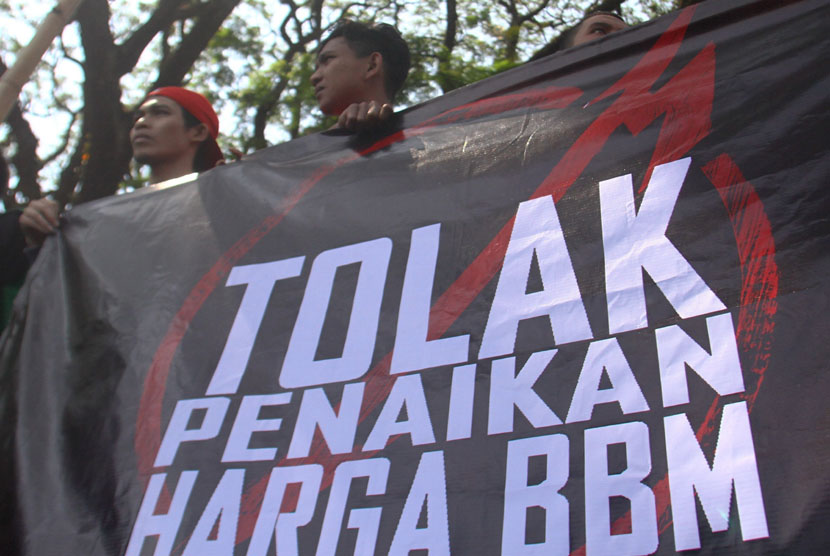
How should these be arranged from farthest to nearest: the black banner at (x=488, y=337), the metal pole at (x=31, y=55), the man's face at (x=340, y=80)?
the man's face at (x=340, y=80) → the metal pole at (x=31, y=55) → the black banner at (x=488, y=337)

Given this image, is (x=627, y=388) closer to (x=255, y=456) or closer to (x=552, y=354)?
(x=552, y=354)

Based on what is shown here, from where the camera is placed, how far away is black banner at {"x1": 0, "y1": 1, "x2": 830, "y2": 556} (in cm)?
153

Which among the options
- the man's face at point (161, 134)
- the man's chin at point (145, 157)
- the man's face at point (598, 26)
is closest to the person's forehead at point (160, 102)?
the man's face at point (161, 134)

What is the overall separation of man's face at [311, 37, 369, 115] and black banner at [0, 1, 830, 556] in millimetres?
571

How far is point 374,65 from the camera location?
319 cm

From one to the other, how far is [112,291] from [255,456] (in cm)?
80

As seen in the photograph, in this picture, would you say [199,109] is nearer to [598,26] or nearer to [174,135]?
[174,135]

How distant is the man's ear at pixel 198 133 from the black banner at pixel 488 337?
2.44 ft

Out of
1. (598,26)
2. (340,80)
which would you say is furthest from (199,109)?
(598,26)

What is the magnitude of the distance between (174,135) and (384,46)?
31.3 inches

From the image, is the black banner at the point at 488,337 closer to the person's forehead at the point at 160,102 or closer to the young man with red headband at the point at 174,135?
the young man with red headband at the point at 174,135

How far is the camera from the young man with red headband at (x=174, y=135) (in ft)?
10.3

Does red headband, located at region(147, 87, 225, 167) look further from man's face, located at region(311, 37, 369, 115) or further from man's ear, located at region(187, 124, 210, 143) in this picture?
man's face, located at region(311, 37, 369, 115)

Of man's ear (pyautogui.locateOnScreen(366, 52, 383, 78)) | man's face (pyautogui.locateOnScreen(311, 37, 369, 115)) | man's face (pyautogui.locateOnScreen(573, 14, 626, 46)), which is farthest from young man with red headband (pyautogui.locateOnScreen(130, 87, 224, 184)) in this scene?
man's face (pyautogui.locateOnScreen(573, 14, 626, 46))
